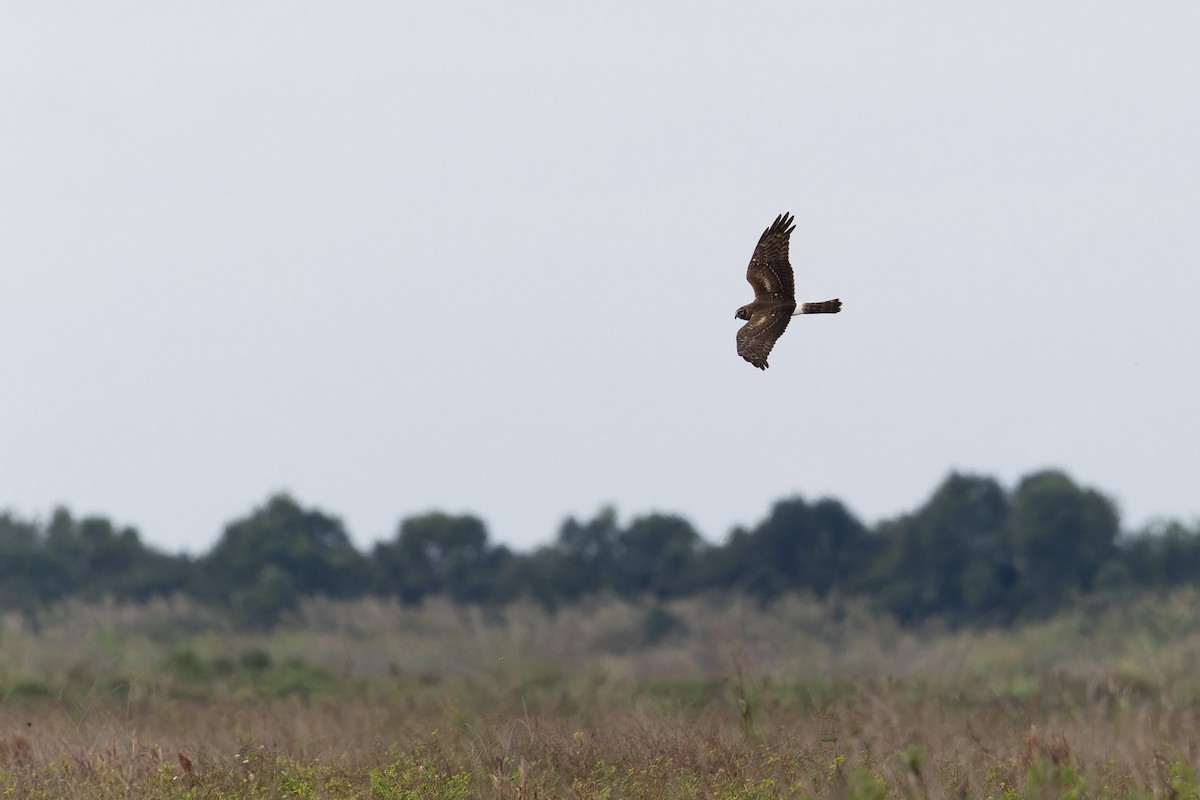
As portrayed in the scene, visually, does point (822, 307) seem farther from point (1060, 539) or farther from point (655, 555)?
point (1060, 539)

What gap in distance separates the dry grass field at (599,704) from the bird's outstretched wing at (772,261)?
3683mm

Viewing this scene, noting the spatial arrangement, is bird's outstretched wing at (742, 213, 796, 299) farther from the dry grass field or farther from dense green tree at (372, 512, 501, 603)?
dense green tree at (372, 512, 501, 603)

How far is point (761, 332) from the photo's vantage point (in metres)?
11.4

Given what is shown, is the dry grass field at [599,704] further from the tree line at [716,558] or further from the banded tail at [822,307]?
the tree line at [716,558]

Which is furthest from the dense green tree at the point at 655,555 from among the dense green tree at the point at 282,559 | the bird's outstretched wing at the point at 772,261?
the bird's outstretched wing at the point at 772,261

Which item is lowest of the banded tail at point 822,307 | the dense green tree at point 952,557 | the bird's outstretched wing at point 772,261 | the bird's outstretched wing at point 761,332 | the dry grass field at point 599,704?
the dry grass field at point 599,704

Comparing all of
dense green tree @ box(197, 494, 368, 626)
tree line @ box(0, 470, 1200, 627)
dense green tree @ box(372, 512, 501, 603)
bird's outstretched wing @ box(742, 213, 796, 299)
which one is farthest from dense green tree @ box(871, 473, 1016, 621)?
bird's outstretched wing @ box(742, 213, 796, 299)

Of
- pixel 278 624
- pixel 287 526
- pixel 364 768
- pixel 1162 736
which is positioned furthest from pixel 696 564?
pixel 364 768

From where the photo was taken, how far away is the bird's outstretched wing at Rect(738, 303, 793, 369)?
11281mm

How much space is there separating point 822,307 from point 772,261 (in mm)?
664

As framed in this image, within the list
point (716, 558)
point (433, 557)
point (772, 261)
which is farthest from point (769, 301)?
A: point (433, 557)

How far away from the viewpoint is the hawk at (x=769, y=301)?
11.3m

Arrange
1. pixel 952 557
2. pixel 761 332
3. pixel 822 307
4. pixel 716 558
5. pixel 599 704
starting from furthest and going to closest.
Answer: pixel 952 557
pixel 716 558
pixel 599 704
pixel 822 307
pixel 761 332

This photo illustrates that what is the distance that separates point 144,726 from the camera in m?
15.7
